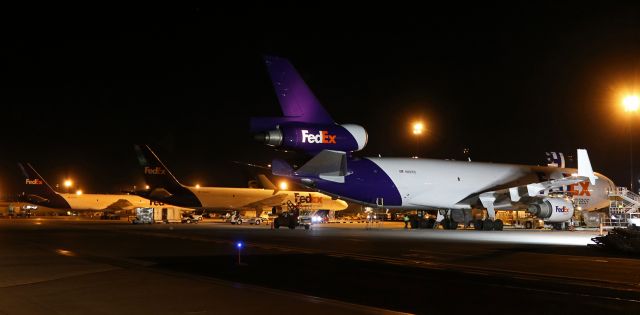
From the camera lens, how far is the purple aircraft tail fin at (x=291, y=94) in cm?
3531

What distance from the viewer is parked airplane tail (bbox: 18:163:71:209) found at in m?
91.9

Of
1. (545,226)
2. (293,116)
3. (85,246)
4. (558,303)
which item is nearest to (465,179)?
(545,226)

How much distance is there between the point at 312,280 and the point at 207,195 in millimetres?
63526

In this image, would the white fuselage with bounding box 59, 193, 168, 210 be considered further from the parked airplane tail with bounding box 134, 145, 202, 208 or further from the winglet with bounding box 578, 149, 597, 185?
the winglet with bounding box 578, 149, 597, 185

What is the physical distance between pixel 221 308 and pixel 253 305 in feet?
1.96

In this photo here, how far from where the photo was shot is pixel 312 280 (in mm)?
15398

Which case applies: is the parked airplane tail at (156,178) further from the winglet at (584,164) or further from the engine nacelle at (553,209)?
the winglet at (584,164)

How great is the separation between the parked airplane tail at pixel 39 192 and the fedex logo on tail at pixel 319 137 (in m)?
67.3

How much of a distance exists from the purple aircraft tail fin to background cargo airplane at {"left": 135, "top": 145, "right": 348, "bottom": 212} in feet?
101

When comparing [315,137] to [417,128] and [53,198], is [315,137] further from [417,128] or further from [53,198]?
[53,198]

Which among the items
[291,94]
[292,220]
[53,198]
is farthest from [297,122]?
[53,198]

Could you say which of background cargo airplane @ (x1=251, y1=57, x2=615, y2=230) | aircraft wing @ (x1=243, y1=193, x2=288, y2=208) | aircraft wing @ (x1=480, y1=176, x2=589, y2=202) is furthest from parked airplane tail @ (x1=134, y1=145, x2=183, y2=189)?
aircraft wing @ (x1=480, y1=176, x2=589, y2=202)

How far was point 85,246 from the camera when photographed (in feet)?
85.3

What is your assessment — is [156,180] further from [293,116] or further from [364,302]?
[364,302]
